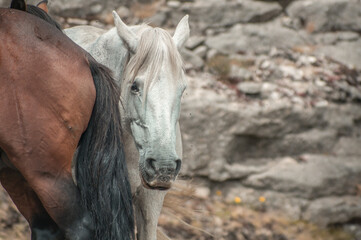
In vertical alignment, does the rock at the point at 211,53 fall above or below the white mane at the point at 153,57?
below

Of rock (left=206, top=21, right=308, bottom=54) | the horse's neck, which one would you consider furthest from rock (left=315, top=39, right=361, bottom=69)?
the horse's neck

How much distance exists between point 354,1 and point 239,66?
1946mm

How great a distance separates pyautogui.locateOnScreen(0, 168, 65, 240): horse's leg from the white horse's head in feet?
1.70

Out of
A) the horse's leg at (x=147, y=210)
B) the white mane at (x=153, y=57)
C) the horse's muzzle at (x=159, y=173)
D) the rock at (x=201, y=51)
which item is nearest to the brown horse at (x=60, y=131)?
the horse's muzzle at (x=159, y=173)

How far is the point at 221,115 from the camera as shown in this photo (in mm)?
6145

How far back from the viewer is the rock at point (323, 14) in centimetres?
737

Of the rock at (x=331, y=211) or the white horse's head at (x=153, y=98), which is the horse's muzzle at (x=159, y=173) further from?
the rock at (x=331, y=211)

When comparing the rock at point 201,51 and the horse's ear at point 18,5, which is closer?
the horse's ear at point 18,5

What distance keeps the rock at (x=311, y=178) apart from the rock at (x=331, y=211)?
0.31 feet

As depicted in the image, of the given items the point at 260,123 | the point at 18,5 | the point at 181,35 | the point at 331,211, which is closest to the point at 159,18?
the point at 260,123

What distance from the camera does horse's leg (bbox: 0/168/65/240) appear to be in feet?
9.50

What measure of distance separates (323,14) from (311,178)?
234 cm

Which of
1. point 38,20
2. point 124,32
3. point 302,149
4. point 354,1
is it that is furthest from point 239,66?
point 38,20

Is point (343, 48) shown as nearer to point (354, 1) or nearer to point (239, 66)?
point (354, 1)
